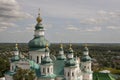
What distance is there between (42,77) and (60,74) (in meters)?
2.17

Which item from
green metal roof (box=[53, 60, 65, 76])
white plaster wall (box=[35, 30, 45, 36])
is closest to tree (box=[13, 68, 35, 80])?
green metal roof (box=[53, 60, 65, 76])

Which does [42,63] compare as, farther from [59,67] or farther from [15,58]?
[15,58]

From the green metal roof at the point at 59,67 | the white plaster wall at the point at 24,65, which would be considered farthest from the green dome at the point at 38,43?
the white plaster wall at the point at 24,65

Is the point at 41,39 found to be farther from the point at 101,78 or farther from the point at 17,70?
the point at 101,78

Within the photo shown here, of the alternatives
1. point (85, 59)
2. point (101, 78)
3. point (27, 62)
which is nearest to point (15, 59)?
point (27, 62)

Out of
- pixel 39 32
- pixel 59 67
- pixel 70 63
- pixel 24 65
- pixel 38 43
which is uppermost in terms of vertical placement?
pixel 39 32

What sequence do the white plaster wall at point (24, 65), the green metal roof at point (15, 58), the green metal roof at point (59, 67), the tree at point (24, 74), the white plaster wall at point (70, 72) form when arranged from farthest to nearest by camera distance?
the green metal roof at point (15, 58)
the green metal roof at point (59, 67)
the white plaster wall at point (70, 72)
the white plaster wall at point (24, 65)
the tree at point (24, 74)

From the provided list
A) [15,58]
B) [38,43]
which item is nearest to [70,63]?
[38,43]

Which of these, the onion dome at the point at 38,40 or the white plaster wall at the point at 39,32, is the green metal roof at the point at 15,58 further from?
the white plaster wall at the point at 39,32

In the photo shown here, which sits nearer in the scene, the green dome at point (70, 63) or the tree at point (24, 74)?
the tree at point (24, 74)

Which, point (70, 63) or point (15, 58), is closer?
point (70, 63)

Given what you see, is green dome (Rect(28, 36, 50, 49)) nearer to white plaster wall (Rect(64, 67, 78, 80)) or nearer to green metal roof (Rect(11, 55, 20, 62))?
green metal roof (Rect(11, 55, 20, 62))

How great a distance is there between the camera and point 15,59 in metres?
32.8

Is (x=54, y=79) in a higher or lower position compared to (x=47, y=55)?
lower
